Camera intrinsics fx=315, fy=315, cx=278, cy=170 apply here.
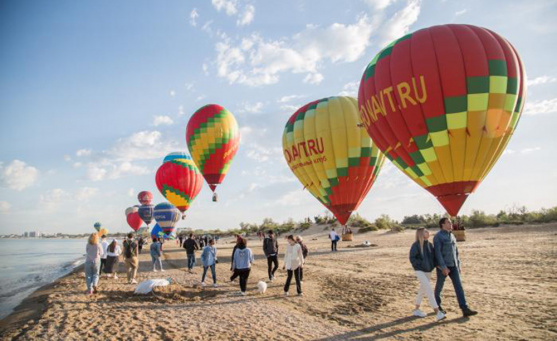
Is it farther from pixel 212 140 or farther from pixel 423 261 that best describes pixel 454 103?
pixel 212 140

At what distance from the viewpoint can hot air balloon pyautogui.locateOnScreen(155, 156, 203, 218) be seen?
113 feet

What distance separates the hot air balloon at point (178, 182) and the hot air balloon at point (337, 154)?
17.5 m

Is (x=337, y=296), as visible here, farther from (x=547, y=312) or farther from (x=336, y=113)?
(x=336, y=113)

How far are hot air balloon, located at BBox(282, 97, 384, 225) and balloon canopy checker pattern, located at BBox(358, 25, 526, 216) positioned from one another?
575 cm

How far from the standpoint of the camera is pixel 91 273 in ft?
31.5

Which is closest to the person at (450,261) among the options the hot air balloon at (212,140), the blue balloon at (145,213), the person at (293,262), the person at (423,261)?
the person at (423,261)

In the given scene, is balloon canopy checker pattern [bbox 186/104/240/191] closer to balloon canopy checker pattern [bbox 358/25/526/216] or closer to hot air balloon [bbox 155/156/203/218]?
hot air balloon [bbox 155/156/203/218]

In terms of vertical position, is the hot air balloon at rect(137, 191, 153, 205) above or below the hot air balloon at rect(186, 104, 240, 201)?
below

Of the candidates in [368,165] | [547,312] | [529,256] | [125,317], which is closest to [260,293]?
[125,317]

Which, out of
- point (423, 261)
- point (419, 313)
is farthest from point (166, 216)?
point (423, 261)

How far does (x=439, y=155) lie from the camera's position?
13.3 m

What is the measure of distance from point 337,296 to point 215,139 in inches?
880

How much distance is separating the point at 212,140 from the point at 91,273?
20.0m

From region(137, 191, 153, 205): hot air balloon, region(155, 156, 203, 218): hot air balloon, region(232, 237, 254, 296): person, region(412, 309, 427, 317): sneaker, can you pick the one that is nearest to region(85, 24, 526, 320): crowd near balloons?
region(232, 237, 254, 296): person
